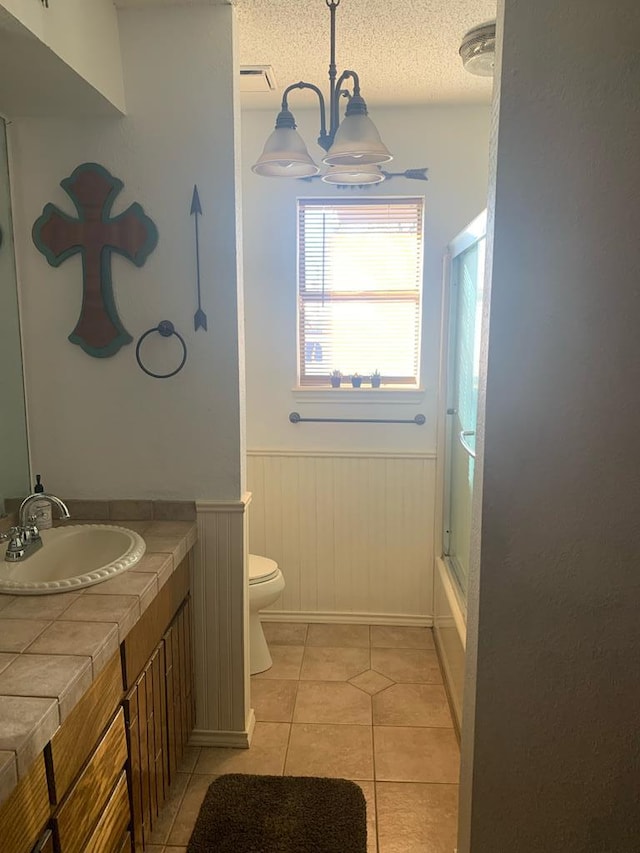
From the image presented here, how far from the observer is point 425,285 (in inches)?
121

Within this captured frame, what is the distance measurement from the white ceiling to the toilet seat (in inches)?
80.2

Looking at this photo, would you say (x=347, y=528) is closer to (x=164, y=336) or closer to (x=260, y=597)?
(x=260, y=597)

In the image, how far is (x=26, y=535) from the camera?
181 centimetres

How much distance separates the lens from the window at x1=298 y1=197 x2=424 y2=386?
3.10 m

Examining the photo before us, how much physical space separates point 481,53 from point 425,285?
1.16 metres

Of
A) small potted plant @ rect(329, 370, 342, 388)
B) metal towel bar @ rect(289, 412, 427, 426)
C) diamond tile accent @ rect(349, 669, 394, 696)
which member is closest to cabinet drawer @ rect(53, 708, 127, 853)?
diamond tile accent @ rect(349, 669, 394, 696)

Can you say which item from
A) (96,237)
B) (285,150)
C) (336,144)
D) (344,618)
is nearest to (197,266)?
(96,237)

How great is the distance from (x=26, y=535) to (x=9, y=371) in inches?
24.8

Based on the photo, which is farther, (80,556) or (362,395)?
(362,395)

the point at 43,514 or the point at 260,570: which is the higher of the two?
the point at 43,514

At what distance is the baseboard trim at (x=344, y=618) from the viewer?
328 cm

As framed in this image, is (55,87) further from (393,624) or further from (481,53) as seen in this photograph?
(393,624)

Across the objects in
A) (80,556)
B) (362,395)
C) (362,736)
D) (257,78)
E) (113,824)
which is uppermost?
(257,78)

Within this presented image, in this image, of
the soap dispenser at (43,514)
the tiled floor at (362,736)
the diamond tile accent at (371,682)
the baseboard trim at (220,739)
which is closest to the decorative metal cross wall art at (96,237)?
the soap dispenser at (43,514)
